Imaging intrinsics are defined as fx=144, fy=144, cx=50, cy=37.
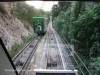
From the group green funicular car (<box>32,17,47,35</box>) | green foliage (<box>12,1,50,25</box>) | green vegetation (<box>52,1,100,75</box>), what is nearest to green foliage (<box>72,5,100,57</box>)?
green vegetation (<box>52,1,100,75</box>)

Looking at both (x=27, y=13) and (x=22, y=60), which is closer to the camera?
(x=27, y=13)

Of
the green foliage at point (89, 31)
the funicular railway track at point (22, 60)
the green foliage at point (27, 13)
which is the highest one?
the green foliage at point (27, 13)

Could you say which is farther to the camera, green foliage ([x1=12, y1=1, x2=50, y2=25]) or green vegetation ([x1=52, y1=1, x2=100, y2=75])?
green vegetation ([x1=52, y1=1, x2=100, y2=75])

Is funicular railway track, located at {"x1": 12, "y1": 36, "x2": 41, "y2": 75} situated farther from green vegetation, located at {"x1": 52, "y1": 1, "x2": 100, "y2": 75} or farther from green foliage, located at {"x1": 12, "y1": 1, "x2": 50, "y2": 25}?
green vegetation, located at {"x1": 52, "y1": 1, "x2": 100, "y2": 75}

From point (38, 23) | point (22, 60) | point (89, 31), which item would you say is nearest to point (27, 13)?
point (22, 60)

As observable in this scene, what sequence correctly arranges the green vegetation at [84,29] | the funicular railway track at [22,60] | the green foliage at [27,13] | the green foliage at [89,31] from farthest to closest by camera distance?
the green foliage at [89,31] → the green vegetation at [84,29] → the funicular railway track at [22,60] → the green foliage at [27,13]

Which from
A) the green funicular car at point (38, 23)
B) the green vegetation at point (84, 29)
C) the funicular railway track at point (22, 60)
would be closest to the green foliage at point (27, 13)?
the green funicular car at point (38, 23)

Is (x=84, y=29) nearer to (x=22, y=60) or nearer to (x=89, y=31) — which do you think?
(x=89, y=31)

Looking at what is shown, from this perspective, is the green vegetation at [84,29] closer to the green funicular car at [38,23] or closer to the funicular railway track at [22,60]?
the green funicular car at [38,23]

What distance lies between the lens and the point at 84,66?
2.40 m

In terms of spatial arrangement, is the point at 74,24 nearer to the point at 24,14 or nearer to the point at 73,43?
the point at 73,43

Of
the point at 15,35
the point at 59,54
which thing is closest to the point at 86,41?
the point at 59,54

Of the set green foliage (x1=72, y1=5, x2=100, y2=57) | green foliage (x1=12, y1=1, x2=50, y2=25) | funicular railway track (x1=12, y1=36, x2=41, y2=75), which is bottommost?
funicular railway track (x1=12, y1=36, x2=41, y2=75)

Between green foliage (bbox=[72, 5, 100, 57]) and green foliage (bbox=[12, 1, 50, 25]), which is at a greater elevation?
green foliage (bbox=[12, 1, 50, 25])
